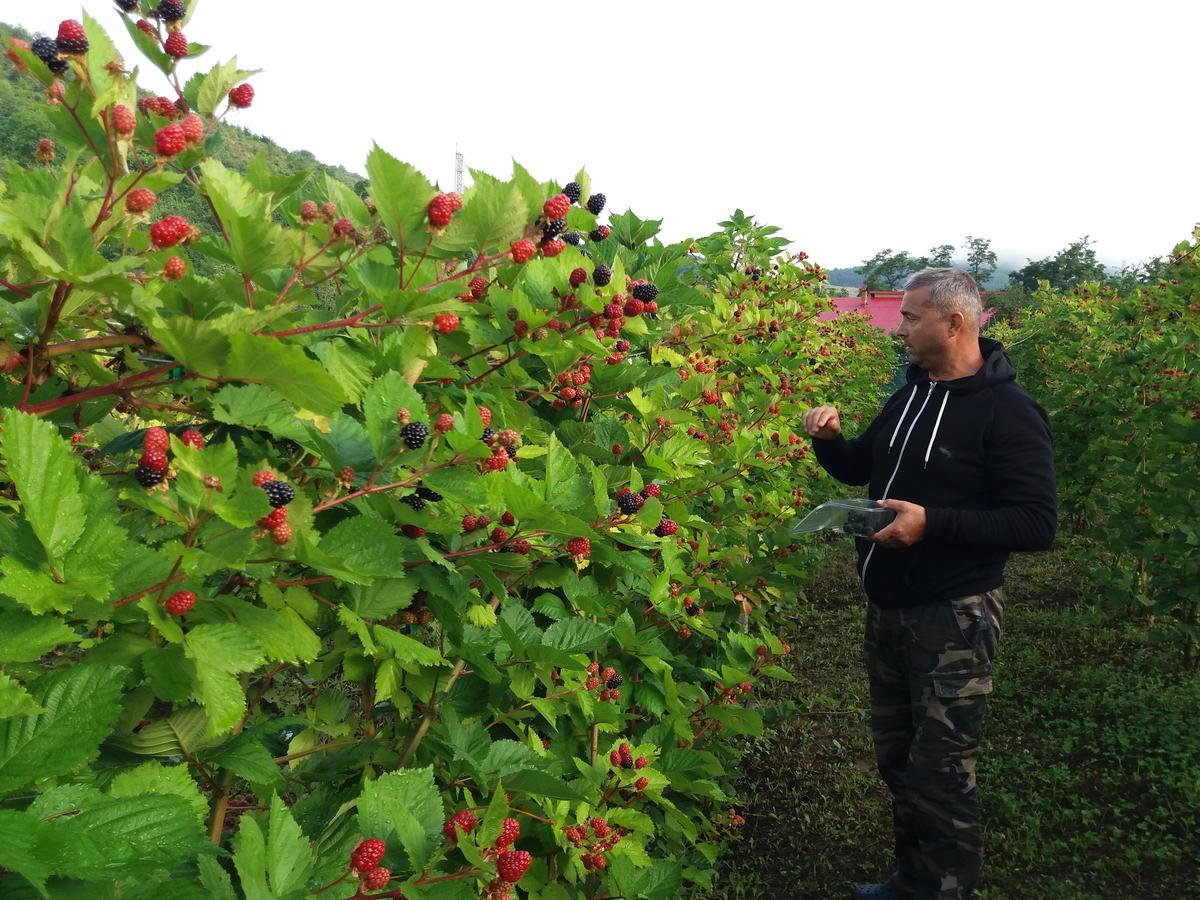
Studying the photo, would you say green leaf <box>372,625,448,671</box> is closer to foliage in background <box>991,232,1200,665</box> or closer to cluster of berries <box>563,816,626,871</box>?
cluster of berries <box>563,816,626,871</box>

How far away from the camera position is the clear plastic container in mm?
2650

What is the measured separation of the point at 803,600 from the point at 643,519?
199 inches

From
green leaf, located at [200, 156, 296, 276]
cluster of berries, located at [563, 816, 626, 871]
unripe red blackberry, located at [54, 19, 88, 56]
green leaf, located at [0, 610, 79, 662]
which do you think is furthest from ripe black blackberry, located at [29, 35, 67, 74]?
cluster of berries, located at [563, 816, 626, 871]

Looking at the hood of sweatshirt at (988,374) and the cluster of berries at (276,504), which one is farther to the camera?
the hood of sweatshirt at (988,374)

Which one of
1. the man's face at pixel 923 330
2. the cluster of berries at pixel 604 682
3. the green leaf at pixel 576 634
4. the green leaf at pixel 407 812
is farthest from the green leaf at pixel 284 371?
the man's face at pixel 923 330

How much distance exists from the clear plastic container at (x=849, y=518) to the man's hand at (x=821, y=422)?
42 cm

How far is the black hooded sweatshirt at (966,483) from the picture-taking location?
2555 mm

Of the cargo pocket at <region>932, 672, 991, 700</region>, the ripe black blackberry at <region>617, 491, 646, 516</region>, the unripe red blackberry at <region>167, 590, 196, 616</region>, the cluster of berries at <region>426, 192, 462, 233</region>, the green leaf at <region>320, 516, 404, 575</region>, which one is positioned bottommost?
the cargo pocket at <region>932, 672, 991, 700</region>

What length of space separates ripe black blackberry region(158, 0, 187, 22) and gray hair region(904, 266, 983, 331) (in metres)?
2.34

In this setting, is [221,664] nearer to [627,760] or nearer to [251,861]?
[251,861]

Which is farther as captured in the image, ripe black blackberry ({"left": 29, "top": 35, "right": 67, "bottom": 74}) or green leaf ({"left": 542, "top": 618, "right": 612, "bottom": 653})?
green leaf ({"left": 542, "top": 618, "right": 612, "bottom": 653})

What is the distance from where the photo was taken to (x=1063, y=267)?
54031 mm

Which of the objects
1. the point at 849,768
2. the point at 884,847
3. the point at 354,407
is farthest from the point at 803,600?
the point at 354,407

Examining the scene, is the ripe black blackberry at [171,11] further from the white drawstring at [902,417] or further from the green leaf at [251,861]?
the white drawstring at [902,417]
